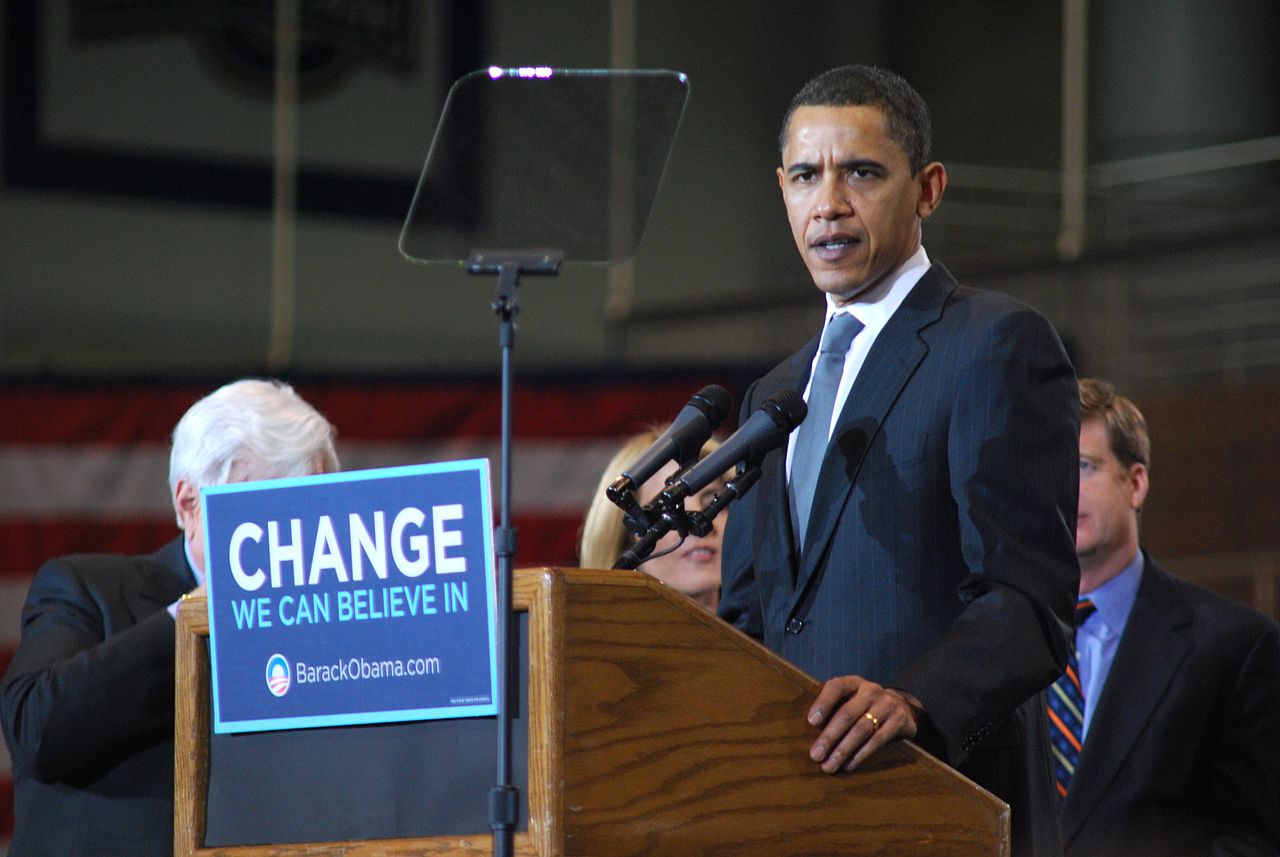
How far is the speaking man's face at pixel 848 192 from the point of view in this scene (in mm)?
1995

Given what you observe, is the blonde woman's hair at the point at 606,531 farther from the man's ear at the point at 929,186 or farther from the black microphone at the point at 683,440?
the black microphone at the point at 683,440

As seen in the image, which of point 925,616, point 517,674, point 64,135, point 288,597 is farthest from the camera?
point 64,135

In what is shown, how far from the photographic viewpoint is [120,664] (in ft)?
→ 8.35

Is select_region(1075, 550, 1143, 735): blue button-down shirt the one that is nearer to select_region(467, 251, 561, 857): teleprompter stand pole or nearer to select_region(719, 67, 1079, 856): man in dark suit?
select_region(719, 67, 1079, 856): man in dark suit

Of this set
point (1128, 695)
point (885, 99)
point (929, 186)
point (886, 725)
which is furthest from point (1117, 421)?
point (886, 725)

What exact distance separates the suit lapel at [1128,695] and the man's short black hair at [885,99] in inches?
50.6

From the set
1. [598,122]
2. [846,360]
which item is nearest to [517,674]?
[846,360]

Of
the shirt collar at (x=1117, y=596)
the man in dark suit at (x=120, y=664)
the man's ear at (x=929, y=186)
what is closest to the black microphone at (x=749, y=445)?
the man's ear at (x=929, y=186)

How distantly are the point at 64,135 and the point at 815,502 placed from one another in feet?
19.2

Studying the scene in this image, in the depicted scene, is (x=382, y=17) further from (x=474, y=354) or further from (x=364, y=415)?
(x=364, y=415)

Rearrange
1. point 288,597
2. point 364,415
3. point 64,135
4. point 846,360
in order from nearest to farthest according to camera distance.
→ point 288,597 → point 846,360 → point 364,415 → point 64,135

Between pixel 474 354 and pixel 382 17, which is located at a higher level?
pixel 382 17

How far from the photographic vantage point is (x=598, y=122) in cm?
221

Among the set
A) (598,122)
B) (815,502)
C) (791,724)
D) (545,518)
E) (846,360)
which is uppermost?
(598,122)
